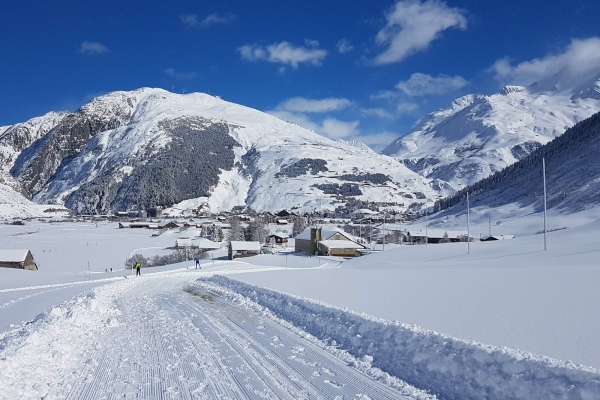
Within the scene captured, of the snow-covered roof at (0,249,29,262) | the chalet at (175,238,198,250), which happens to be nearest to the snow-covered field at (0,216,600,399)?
the snow-covered roof at (0,249,29,262)

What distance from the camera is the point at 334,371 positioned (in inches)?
344

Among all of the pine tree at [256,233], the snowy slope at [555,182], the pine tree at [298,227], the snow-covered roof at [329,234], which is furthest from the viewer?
the pine tree at [298,227]

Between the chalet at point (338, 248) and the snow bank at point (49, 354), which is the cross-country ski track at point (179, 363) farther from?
the chalet at point (338, 248)

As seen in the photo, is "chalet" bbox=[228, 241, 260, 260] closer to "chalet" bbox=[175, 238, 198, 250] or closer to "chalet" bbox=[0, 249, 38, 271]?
"chalet" bbox=[175, 238, 198, 250]

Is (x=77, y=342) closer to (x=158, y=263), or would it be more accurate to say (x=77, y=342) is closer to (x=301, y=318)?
(x=301, y=318)

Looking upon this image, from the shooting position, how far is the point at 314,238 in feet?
276

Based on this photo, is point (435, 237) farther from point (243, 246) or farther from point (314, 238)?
point (243, 246)

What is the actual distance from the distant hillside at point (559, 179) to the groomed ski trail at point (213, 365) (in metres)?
114

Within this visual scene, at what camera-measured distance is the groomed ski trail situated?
763 centimetres

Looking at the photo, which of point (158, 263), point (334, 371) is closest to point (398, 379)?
point (334, 371)

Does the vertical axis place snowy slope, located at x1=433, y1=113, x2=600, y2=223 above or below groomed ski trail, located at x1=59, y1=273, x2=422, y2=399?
above

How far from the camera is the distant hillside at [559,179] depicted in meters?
115

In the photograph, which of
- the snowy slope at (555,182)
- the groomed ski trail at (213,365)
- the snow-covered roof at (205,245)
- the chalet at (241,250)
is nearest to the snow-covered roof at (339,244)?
the chalet at (241,250)

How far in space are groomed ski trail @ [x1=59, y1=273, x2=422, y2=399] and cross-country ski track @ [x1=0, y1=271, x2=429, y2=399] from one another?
0.06 ft
